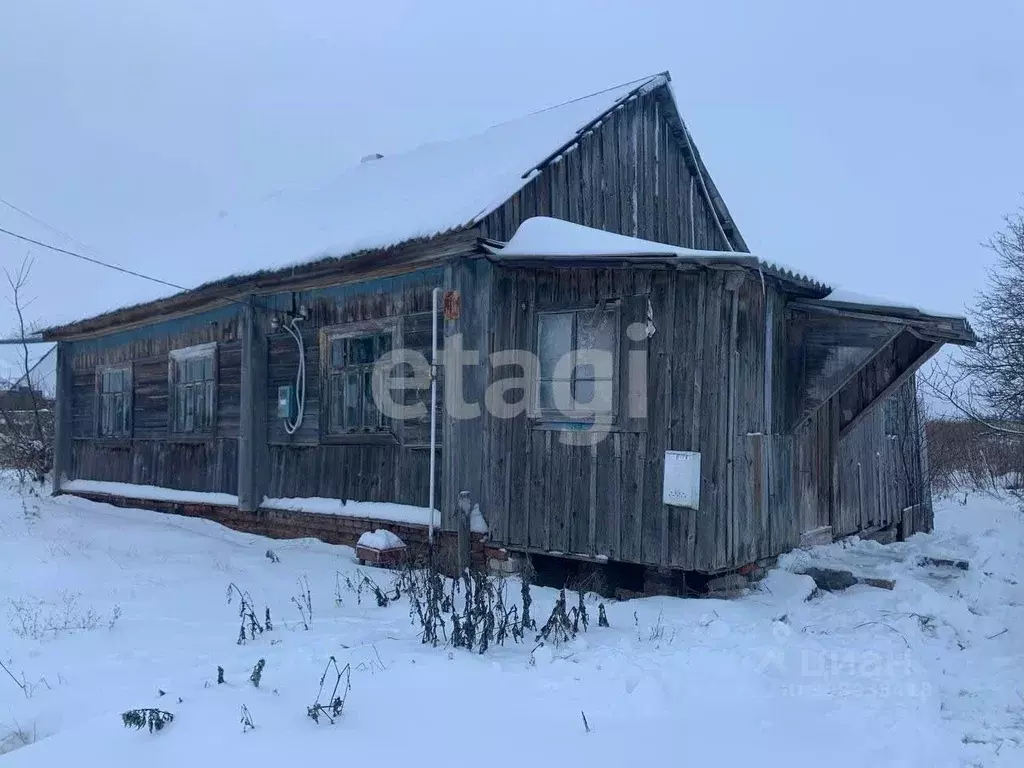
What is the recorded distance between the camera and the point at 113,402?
14.7 meters

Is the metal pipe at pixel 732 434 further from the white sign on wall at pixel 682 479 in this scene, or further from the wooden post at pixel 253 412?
the wooden post at pixel 253 412

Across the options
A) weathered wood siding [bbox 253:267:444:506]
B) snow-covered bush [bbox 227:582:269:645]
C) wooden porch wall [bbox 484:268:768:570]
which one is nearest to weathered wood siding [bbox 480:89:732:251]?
wooden porch wall [bbox 484:268:768:570]

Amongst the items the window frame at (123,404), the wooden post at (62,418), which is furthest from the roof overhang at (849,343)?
the wooden post at (62,418)

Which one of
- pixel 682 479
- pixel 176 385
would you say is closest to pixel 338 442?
pixel 176 385

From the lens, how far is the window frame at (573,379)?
7.55 metres

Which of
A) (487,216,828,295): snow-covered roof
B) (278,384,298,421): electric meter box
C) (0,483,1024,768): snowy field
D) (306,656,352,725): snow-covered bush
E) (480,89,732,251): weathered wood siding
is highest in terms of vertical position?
(480,89,732,251): weathered wood siding

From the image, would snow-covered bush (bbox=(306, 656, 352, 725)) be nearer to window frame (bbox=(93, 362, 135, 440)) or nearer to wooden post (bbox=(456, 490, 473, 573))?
wooden post (bbox=(456, 490, 473, 573))

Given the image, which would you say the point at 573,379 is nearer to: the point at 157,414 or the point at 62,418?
the point at 157,414

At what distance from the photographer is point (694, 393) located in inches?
281

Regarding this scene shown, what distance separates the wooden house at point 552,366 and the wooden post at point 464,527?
49 mm

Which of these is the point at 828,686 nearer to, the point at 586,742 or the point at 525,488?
→ the point at 586,742

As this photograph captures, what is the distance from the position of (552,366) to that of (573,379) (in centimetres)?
27

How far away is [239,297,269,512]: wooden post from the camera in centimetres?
1102

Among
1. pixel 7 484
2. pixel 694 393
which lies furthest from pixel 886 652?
pixel 7 484
